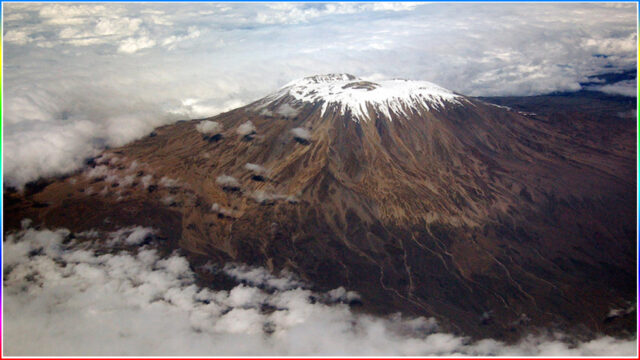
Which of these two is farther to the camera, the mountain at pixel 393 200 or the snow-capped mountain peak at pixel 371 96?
the snow-capped mountain peak at pixel 371 96

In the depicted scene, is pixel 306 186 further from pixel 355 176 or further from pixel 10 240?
pixel 10 240

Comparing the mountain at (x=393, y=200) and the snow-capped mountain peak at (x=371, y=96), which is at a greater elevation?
the snow-capped mountain peak at (x=371, y=96)

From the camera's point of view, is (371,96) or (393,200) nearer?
(393,200)

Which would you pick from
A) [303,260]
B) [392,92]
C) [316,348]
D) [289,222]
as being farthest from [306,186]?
[316,348]

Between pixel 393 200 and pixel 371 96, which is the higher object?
pixel 371 96
